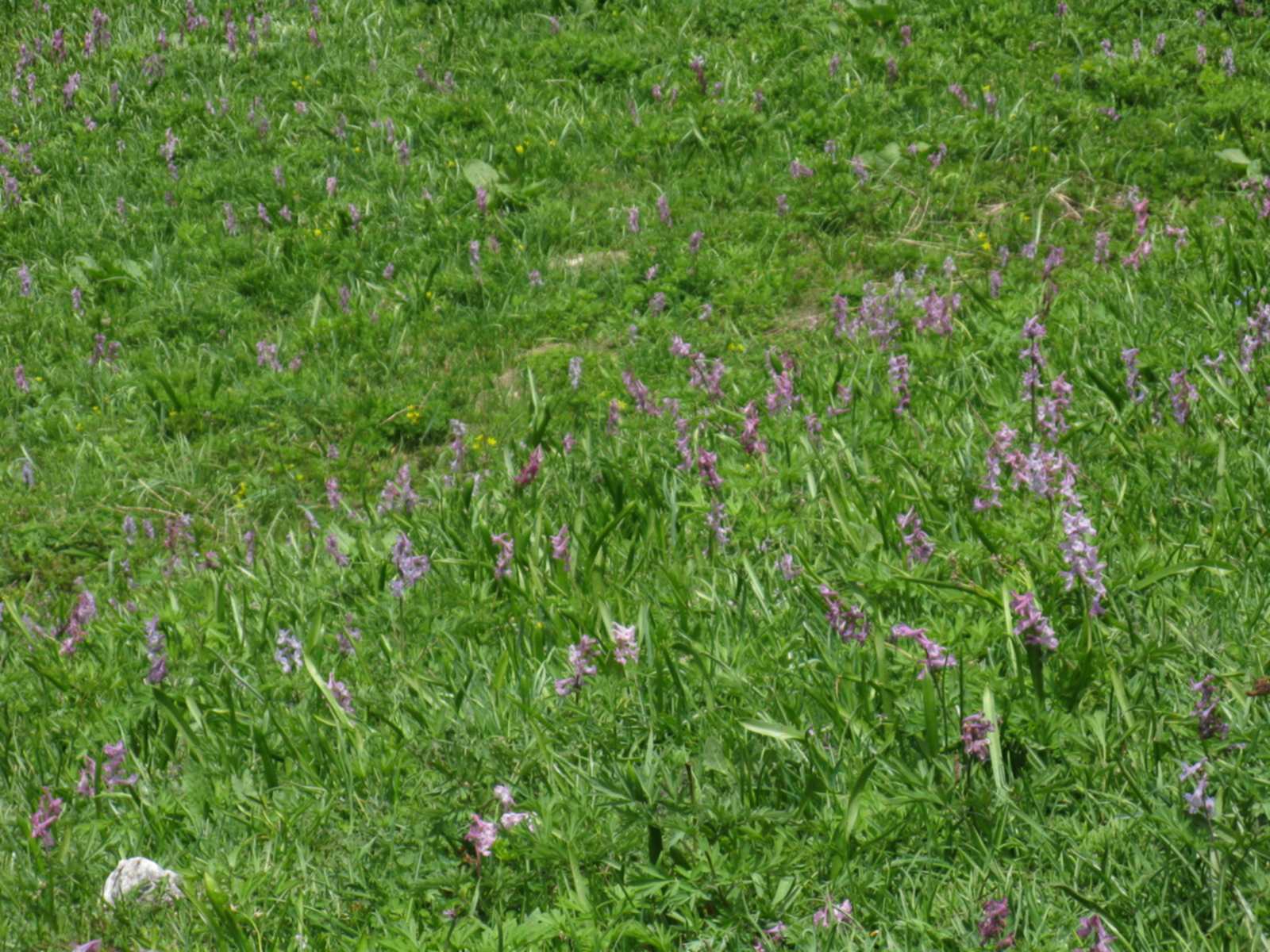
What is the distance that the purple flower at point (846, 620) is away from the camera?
3639 mm

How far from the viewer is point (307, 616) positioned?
4750 millimetres

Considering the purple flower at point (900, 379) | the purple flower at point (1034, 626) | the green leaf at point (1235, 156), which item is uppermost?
the purple flower at point (1034, 626)

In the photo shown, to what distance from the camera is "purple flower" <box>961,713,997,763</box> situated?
314cm

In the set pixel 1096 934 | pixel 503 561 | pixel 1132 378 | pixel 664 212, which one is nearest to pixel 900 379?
pixel 1132 378

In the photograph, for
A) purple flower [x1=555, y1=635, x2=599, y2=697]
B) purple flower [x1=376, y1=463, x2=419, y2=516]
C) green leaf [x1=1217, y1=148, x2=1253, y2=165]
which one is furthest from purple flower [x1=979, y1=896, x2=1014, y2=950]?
green leaf [x1=1217, y1=148, x2=1253, y2=165]

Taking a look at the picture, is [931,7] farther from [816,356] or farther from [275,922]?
[275,922]

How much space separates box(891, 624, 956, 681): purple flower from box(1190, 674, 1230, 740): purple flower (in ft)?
1.84

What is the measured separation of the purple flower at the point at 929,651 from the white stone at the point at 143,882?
1782mm

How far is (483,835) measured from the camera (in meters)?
2.98

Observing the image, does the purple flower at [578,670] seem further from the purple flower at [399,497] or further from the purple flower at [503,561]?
the purple flower at [399,497]

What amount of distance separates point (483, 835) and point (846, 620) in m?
1.18

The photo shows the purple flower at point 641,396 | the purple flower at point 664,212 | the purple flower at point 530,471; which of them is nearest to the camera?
the purple flower at point 530,471

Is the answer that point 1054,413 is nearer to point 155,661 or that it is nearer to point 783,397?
point 783,397

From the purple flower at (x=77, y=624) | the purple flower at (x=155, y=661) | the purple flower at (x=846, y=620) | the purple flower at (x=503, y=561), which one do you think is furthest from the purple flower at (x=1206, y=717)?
the purple flower at (x=77, y=624)
